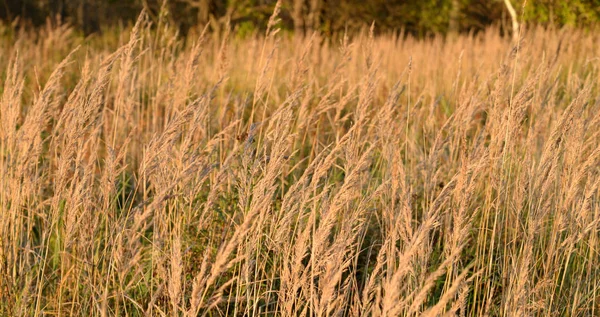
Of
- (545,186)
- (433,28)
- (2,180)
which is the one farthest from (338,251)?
(433,28)

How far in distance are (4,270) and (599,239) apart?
2.16 m

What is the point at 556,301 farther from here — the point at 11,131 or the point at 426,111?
the point at 426,111

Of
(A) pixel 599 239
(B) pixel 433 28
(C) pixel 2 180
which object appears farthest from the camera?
(B) pixel 433 28

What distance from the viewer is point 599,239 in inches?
103

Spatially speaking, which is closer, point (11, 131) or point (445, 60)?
point (11, 131)

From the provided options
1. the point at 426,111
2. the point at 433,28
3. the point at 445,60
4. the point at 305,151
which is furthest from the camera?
the point at 433,28

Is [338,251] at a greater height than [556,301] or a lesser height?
greater

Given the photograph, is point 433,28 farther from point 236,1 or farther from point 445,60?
point 445,60

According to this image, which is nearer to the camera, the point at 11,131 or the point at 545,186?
the point at 545,186

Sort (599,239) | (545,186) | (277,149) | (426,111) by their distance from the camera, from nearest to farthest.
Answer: (277,149) < (545,186) < (599,239) < (426,111)

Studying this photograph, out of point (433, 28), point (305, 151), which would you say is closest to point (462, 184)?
point (305, 151)

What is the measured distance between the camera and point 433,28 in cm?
1625

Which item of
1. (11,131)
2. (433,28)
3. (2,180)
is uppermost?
(11,131)

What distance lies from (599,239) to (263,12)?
38.8 feet
